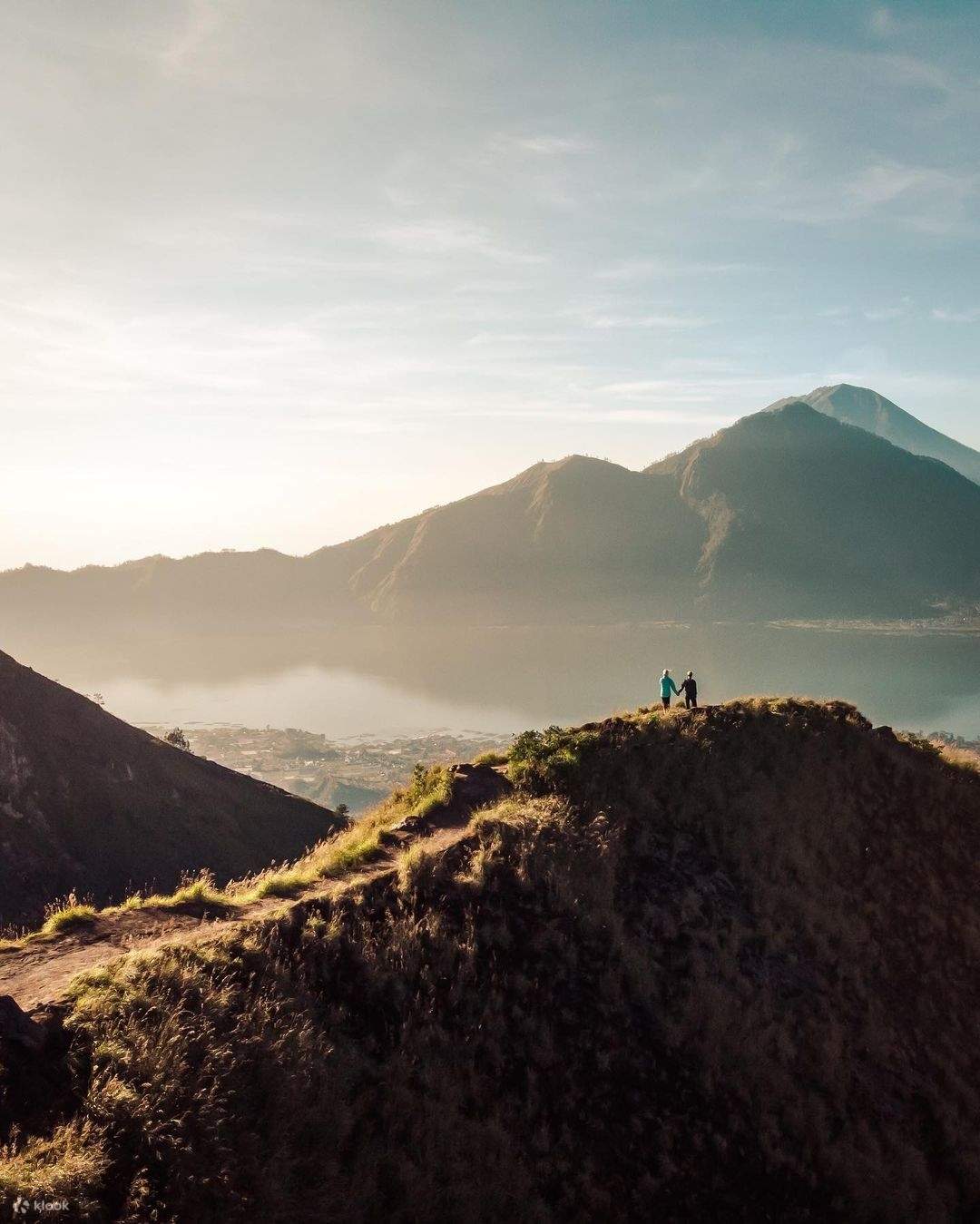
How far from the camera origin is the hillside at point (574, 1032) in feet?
31.9

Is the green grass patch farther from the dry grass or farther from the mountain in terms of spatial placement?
the mountain

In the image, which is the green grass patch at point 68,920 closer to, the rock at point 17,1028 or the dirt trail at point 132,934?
the dirt trail at point 132,934

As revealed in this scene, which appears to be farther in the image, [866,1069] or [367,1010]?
[866,1069]

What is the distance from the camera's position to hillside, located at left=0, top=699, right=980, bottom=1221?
9.72 metres

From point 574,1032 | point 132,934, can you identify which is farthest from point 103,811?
point 574,1032

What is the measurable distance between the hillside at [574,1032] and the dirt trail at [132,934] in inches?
22.2

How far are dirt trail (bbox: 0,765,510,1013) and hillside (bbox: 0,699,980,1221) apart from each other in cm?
56

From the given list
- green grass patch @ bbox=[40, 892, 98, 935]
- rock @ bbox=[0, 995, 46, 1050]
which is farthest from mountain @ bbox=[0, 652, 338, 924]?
rock @ bbox=[0, 995, 46, 1050]

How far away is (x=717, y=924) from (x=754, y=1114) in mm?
3840

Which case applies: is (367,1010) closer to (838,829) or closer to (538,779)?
(538,779)

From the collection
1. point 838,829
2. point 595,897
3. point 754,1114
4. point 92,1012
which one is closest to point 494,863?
point 595,897

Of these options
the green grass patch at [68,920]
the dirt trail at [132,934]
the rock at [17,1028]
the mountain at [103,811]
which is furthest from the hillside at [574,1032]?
the mountain at [103,811]

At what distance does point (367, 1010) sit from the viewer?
12305mm

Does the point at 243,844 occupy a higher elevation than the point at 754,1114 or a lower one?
lower
